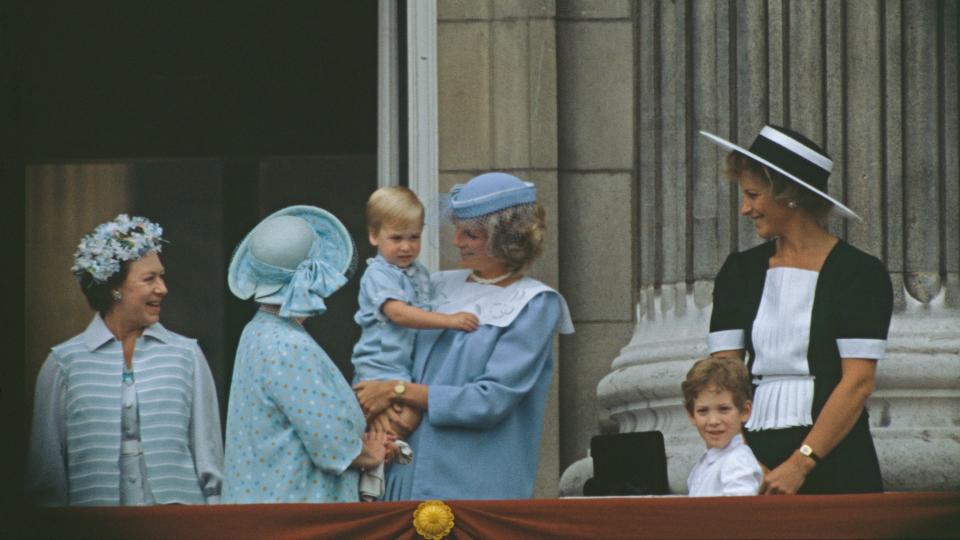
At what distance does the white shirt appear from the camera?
6.84m

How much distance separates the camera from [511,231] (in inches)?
290

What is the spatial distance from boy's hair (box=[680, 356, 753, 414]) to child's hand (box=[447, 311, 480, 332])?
0.79 metres

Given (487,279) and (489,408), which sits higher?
(487,279)

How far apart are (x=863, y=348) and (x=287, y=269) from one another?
1.93 metres

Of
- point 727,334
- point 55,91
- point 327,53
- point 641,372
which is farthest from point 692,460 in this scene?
point 55,91

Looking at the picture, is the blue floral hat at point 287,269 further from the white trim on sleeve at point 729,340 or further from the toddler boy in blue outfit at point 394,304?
the white trim on sleeve at point 729,340

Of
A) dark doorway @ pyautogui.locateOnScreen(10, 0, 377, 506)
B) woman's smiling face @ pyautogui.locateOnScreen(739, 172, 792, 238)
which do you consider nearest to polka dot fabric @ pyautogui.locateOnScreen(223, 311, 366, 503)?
woman's smiling face @ pyautogui.locateOnScreen(739, 172, 792, 238)

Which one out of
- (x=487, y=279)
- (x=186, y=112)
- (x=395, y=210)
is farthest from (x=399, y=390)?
(x=186, y=112)

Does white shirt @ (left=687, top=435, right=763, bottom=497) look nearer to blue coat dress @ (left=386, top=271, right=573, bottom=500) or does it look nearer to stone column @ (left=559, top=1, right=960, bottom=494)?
blue coat dress @ (left=386, top=271, right=573, bottom=500)

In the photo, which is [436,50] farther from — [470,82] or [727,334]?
[727,334]

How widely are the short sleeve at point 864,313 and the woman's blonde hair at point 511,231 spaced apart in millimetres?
1068

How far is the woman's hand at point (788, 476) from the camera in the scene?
269 inches

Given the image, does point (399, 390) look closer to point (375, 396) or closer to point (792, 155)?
point (375, 396)

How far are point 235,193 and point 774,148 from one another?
4.46 m
